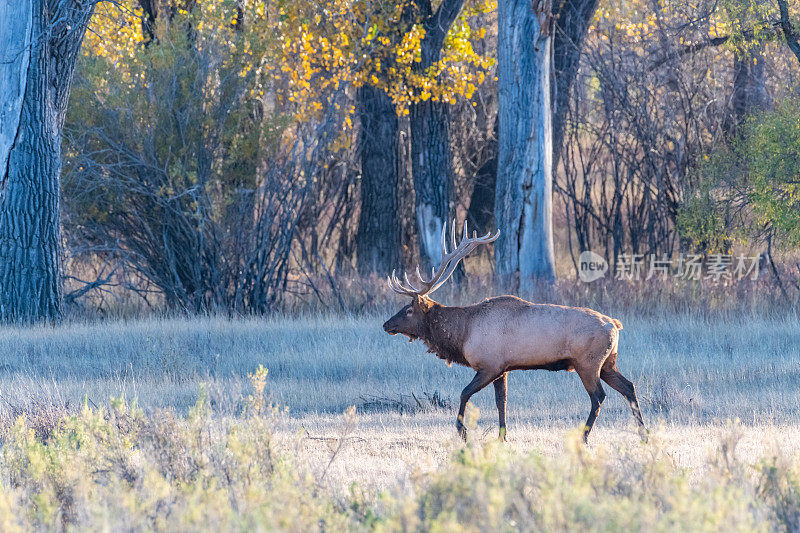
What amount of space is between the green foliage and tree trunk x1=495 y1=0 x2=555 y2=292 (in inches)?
108

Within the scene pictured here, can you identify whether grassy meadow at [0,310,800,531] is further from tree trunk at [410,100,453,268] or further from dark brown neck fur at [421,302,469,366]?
tree trunk at [410,100,453,268]

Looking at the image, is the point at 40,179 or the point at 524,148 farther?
the point at 524,148

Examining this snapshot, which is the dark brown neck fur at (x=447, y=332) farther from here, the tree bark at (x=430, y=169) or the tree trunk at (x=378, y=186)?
the tree trunk at (x=378, y=186)

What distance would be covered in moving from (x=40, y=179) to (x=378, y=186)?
667 centimetres

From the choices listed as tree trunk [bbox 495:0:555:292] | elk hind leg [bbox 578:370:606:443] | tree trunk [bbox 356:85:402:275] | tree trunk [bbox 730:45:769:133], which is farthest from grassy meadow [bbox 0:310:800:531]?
tree trunk [bbox 730:45:769:133]

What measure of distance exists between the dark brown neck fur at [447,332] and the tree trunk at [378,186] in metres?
10.2

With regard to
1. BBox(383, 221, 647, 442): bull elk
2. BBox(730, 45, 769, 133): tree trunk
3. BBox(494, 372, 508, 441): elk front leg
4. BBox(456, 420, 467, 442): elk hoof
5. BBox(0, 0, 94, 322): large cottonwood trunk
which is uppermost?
BBox(730, 45, 769, 133): tree trunk

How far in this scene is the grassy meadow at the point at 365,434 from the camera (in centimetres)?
410

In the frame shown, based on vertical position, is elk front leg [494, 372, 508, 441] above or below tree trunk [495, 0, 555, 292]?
below

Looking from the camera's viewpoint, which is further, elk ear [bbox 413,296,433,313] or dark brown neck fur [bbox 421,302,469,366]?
elk ear [bbox 413,296,433,313]

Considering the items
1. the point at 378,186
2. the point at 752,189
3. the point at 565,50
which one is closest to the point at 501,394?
the point at 752,189

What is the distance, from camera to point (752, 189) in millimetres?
15031

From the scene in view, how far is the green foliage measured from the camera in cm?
1353

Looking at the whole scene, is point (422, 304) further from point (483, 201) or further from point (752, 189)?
point (483, 201)
